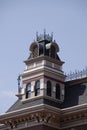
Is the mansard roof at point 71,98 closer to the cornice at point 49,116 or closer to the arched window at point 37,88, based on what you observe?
the arched window at point 37,88

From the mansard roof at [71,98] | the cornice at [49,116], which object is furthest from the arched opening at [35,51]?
the cornice at [49,116]

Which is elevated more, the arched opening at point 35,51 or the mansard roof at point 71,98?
the arched opening at point 35,51

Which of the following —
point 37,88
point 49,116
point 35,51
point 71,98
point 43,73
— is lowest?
point 49,116

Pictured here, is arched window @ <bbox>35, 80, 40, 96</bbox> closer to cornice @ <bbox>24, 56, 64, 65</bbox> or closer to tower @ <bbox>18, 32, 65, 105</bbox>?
tower @ <bbox>18, 32, 65, 105</bbox>

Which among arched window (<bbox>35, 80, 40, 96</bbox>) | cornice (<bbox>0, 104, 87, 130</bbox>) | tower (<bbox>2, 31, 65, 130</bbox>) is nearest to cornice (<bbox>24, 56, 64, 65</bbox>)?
tower (<bbox>2, 31, 65, 130</bbox>)

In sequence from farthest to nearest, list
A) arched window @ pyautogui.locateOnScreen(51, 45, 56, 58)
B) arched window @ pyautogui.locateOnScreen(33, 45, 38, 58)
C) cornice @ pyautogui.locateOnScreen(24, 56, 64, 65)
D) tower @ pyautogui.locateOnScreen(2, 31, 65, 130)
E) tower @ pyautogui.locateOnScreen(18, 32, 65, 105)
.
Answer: arched window @ pyautogui.locateOnScreen(51, 45, 56, 58)
arched window @ pyautogui.locateOnScreen(33, 45, 38, 58)
cornice @ pyautogui.locateOnScreen(24, 56, 64, 65)
tower @ pyautogui.locateOnScreen(18, 32, 65, 105)
tower @ pyautogui.locateOnScreen(2, 31, 65, 130)

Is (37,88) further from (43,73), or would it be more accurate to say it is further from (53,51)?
(53,51)

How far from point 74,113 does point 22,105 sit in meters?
5.65

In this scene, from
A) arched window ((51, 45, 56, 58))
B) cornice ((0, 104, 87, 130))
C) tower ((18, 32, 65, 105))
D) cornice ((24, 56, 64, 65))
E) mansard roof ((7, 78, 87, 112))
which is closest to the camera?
cornice ((0, 104, 87, 130))

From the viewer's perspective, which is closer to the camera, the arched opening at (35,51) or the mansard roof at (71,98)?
the mansard roof at (71,98)

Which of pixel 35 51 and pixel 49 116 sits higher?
pixel 35 51

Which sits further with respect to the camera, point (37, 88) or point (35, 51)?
point (35, 51)

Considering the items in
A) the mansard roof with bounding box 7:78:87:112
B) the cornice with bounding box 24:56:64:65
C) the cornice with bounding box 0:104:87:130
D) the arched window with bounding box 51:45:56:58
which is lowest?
the cornice with bounding box 0:104:87:130

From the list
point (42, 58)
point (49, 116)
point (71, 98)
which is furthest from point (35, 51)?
point (49, 116)
